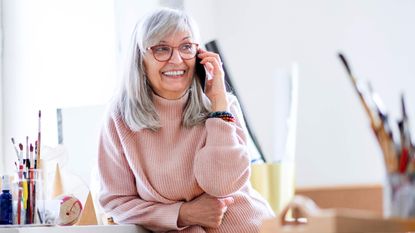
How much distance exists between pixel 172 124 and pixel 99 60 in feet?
2.90

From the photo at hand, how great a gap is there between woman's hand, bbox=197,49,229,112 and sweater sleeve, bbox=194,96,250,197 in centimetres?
6

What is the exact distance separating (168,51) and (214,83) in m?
0.13

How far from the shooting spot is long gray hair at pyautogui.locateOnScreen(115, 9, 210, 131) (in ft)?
6.06

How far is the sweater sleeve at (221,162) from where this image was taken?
1.75 metres

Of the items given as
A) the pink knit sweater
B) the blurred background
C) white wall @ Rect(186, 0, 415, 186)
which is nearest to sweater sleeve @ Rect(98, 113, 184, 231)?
the pink knit sweater

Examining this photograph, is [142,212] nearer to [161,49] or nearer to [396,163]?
→ [161,49]

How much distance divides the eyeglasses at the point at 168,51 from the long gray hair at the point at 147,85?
0.07ft

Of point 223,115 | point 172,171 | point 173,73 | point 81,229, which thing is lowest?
point 81,229

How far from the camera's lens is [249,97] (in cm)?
267

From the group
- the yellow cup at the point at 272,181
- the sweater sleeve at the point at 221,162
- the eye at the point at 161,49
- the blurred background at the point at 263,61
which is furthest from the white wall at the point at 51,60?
the sweater sleeve at the point at 221,162

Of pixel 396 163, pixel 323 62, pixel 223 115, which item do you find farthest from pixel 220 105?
pixel 396 163

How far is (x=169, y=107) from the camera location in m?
1.88

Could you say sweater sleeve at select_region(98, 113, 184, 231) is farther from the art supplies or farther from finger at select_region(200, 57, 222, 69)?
the art supplies

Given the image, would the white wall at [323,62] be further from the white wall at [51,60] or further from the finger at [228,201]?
the finger at [228,201]
